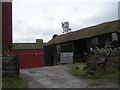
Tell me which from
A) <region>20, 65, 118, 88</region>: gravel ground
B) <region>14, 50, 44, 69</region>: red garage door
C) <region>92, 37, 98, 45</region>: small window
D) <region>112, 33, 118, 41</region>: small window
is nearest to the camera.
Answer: <region>20, 65, 118, 88</region>: gravel ground

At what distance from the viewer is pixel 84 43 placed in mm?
33094

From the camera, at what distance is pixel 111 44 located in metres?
25.7

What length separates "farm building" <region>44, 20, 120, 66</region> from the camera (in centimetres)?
2581

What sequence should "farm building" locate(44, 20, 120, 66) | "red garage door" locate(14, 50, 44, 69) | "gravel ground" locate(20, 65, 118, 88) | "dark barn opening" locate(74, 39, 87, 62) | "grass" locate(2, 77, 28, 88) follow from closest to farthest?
"grass" locate(2, 77, 28, 88) < "gravel ground" locate(20, 65, 118, 88) < "farm building" locate(44, 20, 120, 66) < "dark barn opening" locate(74, 39, 87, 62) < "red garage door" locate(14, 50, 44, 69)

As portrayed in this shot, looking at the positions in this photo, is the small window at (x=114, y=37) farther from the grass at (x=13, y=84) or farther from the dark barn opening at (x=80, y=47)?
the grass at (x=13, y=84)

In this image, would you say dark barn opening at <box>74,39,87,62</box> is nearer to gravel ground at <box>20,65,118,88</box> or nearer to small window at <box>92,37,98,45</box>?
small window at <box>92,37,98,45</box>

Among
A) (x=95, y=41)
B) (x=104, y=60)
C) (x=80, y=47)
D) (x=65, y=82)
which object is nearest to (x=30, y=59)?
(x=80, y=47)

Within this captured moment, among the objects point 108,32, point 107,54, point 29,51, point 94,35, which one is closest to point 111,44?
point 108,32

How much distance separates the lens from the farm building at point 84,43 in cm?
2581

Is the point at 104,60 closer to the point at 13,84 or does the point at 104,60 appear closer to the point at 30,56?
the point at 13,84

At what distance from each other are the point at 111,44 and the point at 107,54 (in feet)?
35.2

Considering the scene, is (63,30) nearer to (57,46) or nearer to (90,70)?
(57,46)

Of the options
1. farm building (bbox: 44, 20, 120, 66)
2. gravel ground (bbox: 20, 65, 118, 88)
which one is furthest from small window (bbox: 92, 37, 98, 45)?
gravel ground (bbox: 20, 65, 118, 88)

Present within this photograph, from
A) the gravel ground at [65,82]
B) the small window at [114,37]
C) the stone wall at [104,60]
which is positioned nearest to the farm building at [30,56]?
the small window at [114,37]
